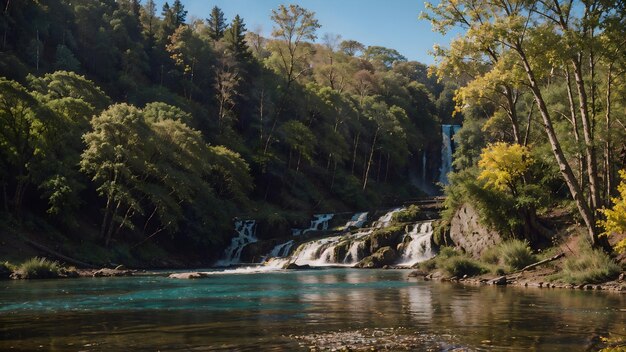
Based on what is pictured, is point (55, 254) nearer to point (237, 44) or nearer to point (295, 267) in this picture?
point (295, 267)

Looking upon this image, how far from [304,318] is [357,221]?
4173 centimetres

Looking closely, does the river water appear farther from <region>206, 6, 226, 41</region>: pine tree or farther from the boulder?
<region>206, 6, 226, 41</region>: pine tree

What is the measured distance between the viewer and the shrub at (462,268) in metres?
28.7

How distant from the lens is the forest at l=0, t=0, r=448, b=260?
132 ft

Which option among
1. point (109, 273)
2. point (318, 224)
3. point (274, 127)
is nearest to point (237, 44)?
point (274, 127)

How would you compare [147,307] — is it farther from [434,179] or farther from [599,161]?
[434,179]

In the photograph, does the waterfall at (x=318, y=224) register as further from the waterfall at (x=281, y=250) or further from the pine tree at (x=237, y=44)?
the pine tree at (x=237, y=44)

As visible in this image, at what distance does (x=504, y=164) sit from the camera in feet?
102

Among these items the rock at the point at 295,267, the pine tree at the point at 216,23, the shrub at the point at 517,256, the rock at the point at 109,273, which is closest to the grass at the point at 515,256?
the shrub at the point at 517,256

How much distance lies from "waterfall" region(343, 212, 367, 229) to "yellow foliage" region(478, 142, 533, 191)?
24.5m

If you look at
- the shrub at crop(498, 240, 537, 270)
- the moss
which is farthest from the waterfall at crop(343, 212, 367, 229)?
the shrub at crop(498, 240, 537, 270)

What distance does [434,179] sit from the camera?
9244 cm

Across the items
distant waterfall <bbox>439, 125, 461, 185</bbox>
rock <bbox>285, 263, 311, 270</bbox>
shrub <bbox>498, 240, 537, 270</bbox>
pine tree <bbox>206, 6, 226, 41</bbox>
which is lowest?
rock <bbox>285, 263, 311, 270</bbox>

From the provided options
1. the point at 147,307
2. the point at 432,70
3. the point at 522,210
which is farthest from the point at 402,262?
the point at 147,307
